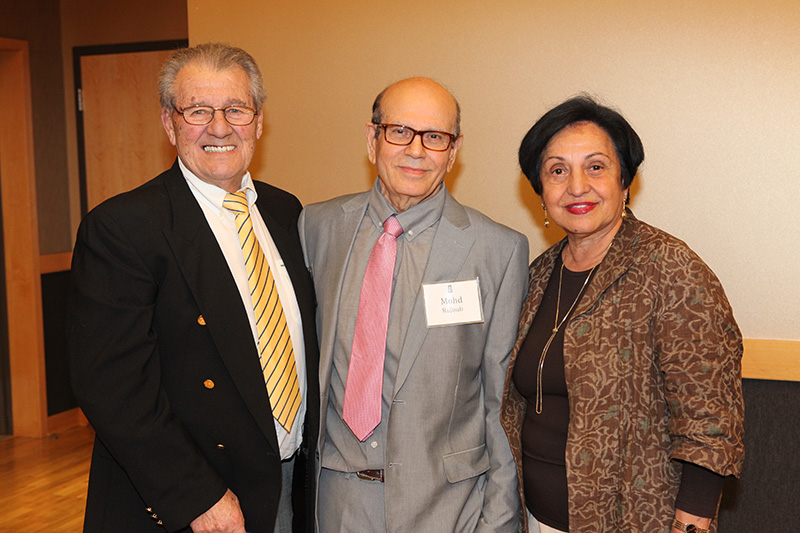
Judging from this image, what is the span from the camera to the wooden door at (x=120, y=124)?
569 centimetres

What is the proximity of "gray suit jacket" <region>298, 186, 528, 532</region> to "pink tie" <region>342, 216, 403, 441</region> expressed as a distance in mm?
57

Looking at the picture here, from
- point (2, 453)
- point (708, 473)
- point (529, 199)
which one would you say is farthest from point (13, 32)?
point (708, 473)

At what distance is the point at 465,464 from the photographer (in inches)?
83.7

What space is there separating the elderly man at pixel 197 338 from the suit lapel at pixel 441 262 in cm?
32

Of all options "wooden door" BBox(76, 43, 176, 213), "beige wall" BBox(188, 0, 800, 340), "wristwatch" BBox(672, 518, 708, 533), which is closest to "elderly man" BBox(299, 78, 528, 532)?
"wristwatch" BBox(672, 518, 708, 533)

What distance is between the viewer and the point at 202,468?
1.95 m

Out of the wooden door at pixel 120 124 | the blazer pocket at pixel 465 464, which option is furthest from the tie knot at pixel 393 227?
the wooden door at pixel 120 124

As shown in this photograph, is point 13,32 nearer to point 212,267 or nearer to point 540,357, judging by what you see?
point 212,267

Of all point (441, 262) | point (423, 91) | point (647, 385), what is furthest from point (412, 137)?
point (647, 385)

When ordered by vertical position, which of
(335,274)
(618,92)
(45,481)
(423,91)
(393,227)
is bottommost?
(45,481)

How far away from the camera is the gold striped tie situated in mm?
2080

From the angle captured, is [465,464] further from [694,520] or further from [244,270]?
[244,270]

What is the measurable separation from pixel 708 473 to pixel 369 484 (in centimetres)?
94

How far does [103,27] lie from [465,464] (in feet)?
17.0
